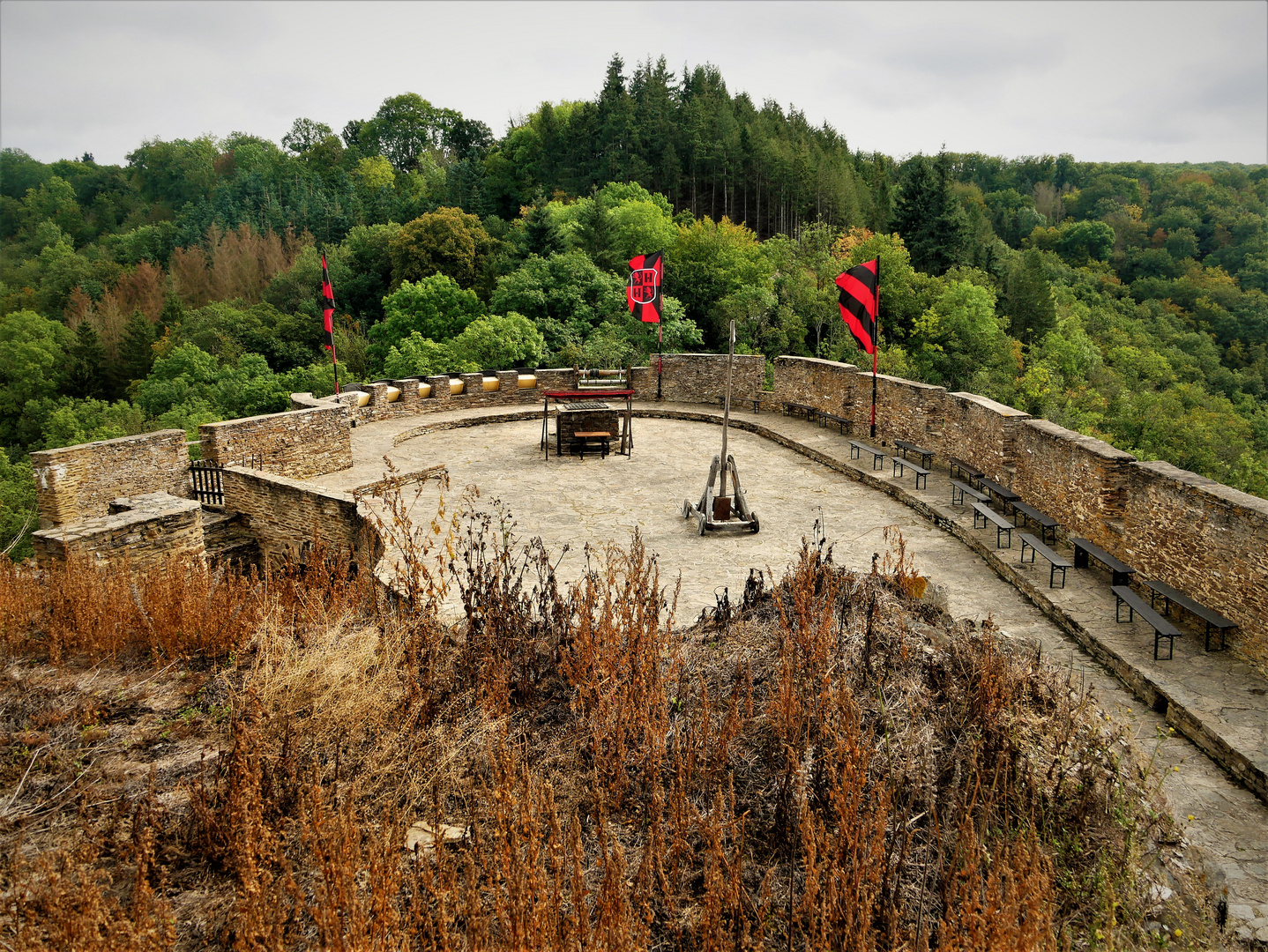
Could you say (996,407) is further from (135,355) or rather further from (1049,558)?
(135,355)

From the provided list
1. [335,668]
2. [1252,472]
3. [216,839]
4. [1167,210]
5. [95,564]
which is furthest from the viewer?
[1167,210]

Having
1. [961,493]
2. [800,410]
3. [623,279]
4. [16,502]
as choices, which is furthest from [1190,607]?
[16,502]

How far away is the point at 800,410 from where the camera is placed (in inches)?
612

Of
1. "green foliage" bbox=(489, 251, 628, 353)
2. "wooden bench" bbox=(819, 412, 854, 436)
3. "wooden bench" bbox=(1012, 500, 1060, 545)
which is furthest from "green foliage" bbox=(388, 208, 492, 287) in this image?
"wooden bench" bbox=(1012, 500, 1060, 545)

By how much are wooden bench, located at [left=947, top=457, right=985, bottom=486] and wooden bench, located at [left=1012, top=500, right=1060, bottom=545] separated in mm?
1008

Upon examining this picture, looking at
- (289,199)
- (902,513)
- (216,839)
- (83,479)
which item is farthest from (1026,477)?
(289,199)

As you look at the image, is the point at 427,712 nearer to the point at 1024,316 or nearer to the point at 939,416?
the point at 939,416

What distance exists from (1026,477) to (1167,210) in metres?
94.6

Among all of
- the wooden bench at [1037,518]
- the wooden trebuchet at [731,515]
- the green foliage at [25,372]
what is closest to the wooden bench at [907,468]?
the wooden bench at [1037,518]

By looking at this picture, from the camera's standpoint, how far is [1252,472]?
3638cm

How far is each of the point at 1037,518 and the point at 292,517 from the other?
28.2 feet

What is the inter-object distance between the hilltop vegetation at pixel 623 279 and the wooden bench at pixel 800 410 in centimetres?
716

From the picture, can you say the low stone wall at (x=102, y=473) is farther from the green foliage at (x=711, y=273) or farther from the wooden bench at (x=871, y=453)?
the green foliage at (x=711, y=273)

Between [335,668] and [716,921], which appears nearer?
[716,921]
